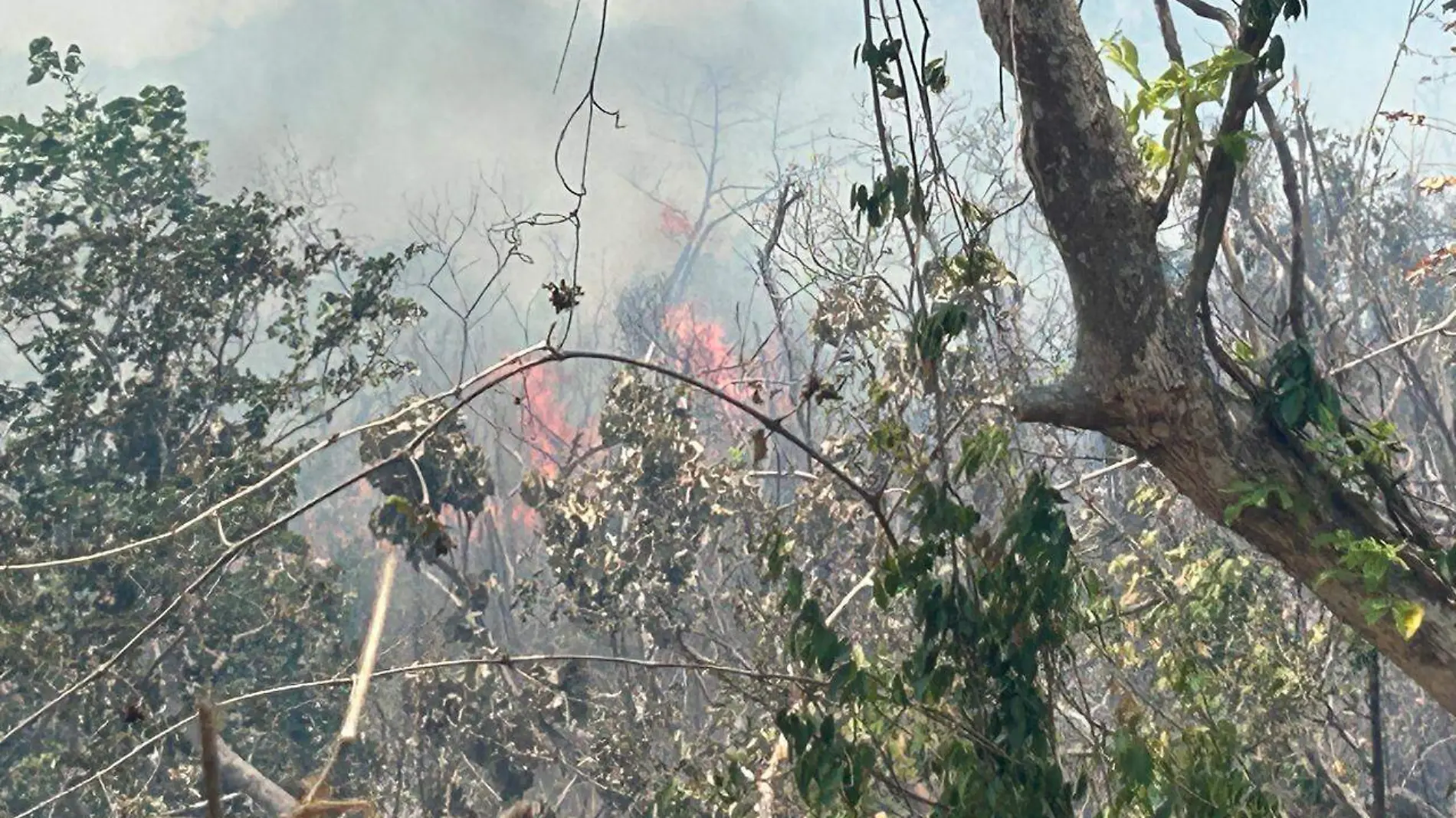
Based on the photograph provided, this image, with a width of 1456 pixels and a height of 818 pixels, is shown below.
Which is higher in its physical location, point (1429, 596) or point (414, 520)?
point (1429, 596)

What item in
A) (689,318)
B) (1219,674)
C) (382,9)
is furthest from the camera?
(382,9)

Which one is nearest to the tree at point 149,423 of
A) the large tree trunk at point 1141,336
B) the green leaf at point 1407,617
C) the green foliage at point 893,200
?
the green foliage at point 893,200

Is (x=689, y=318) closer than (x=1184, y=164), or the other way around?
(x=1184, y=164)

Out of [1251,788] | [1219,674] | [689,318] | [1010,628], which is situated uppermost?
[689,318]

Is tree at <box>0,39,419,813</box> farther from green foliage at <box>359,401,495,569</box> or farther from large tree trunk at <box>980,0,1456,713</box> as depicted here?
large tree trunk at <box>980,0,1456,713</box>

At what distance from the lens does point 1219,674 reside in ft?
12.3

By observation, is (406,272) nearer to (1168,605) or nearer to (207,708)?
(1168,605)

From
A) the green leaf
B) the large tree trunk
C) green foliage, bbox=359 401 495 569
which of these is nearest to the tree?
green foliage, bbox=359 401 495 569

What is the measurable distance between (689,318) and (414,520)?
1536 cm

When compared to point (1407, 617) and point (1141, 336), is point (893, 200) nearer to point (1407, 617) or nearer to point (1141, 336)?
point (1141, 336)

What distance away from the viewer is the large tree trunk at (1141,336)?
179cm


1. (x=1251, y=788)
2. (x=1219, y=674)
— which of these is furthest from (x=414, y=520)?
(x=1219, y=674)

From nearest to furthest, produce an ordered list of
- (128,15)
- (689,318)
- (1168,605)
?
(1168,605), (689,318), (128,15)

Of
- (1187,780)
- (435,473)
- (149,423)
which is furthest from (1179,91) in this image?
(149,423)
